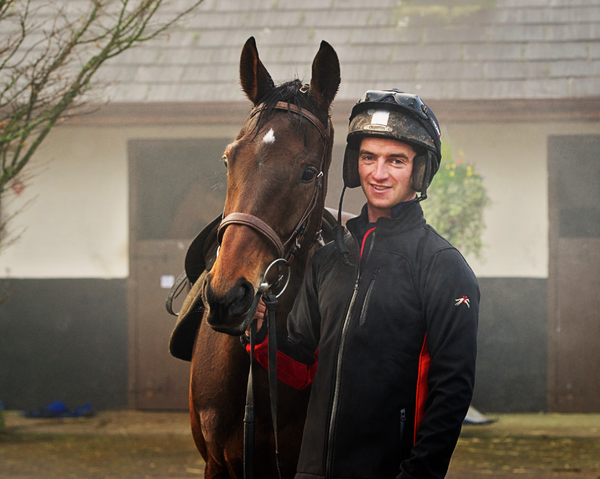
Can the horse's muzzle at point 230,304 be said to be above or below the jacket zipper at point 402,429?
above

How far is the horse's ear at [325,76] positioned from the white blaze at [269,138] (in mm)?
264

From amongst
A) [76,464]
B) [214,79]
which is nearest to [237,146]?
[76,464]

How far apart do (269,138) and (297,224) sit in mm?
269

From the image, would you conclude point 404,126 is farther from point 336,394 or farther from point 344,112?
point 344,112

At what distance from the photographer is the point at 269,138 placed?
6.00ft

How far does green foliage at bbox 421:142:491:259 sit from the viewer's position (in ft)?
19.6

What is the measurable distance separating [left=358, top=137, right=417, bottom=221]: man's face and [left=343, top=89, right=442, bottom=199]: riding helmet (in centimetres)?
2

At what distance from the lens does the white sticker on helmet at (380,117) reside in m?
1.74

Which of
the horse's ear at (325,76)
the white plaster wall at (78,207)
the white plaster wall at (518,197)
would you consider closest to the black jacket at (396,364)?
the horse's ear at (325,76)

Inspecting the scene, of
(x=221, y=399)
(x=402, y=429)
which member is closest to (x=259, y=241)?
(x=402, y=429)

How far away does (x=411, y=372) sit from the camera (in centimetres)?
157

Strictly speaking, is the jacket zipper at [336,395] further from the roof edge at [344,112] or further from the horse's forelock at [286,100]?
the roof edge at [344,112]

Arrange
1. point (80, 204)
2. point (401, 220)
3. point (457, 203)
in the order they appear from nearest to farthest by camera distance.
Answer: point (401, 220)
point (457, 203)
point (80, 204)

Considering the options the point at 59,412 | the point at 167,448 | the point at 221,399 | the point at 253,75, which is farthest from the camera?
the point at 59,412
